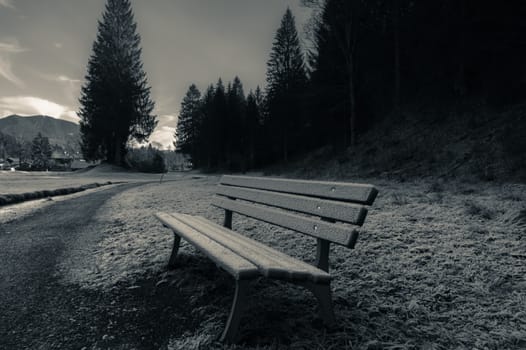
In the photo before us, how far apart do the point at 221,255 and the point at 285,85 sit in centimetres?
3340

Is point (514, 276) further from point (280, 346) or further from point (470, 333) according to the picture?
point (280, 346)

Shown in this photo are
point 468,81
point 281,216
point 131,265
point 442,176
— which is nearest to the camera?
point 281,216

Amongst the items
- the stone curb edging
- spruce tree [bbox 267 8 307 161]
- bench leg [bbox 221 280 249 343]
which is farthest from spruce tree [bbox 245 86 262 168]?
bench leg [bbox 221 280 249 343]

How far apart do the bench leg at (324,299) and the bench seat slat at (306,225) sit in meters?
0.28

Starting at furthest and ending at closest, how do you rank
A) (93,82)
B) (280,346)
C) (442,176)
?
(93,82) → (442,176) → (280,346)

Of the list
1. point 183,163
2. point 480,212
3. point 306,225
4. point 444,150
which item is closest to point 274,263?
point 306,225

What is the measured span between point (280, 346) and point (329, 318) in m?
0.34

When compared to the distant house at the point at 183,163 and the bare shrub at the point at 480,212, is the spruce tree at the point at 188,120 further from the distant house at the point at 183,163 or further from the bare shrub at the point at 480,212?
the bare shrub at the point at 480,212

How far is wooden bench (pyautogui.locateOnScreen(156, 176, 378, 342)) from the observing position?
61.9 inches

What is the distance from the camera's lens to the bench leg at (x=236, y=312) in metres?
1.59

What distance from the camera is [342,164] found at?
15430 mm

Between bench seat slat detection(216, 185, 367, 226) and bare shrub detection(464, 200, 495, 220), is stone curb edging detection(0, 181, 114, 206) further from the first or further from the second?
bare shrub detection(464, 200, 495, 220)

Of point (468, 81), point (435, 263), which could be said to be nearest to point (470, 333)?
point (435, 263)

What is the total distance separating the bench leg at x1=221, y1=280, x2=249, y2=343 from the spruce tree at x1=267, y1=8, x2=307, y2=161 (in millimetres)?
29868
